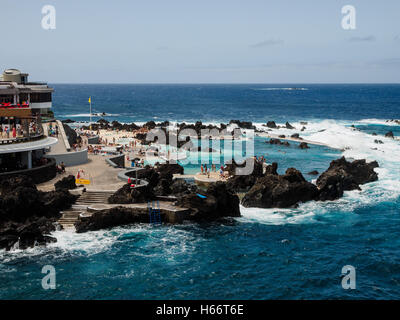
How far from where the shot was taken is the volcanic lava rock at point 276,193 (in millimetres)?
41656

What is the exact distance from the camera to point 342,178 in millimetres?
46156

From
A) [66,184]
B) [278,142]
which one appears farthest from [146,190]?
[278,142]

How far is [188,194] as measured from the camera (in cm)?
3759

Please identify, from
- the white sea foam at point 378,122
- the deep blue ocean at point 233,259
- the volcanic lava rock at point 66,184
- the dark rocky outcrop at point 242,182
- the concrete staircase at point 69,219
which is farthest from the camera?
the white sea foam at point 378,122

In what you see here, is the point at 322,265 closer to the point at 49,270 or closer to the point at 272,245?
the point at 272,245

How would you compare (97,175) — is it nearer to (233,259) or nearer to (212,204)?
(212,204)

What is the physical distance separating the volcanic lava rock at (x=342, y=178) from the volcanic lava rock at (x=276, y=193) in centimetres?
213

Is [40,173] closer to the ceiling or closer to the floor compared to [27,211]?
closer to the ceiling

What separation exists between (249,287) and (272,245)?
22.3ft

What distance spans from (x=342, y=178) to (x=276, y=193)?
28.2ft

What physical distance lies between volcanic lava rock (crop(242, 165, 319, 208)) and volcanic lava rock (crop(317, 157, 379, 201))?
213 cm

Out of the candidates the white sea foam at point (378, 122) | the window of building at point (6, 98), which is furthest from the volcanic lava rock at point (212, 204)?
the white sea foam at point (378, 122)

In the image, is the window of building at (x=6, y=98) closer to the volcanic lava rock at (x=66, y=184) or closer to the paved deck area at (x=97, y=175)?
the paved deck area at (x=97, y=175)

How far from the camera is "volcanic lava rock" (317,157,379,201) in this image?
1766 inches
